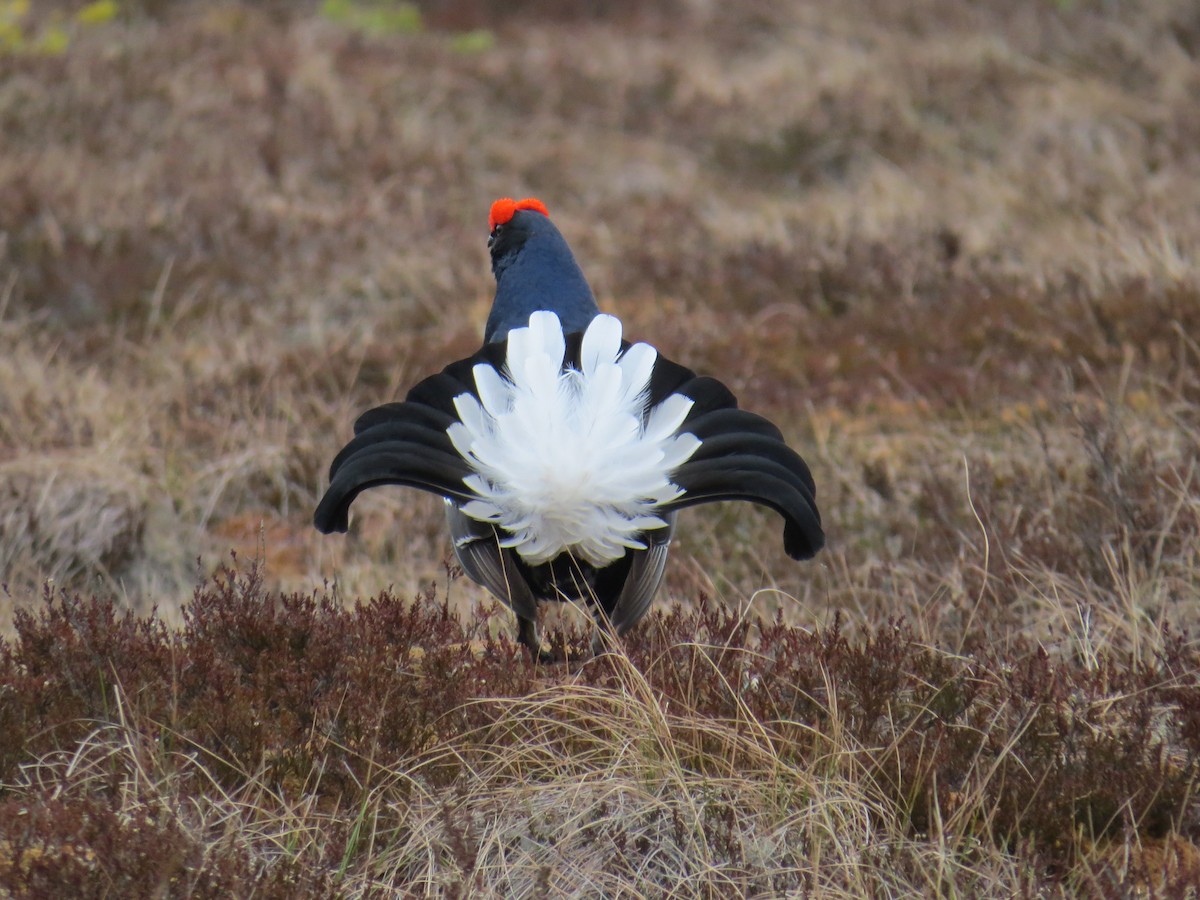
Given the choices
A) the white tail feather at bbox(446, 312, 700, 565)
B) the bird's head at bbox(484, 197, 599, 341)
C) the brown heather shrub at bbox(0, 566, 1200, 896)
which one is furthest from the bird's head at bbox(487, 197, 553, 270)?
the brown heather shrub at bbox(0, 566, 1200, 896)

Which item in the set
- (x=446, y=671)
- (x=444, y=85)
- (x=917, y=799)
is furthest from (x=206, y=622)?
(x=444, y=85)

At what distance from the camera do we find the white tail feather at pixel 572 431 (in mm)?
3146

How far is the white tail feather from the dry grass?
0.40m

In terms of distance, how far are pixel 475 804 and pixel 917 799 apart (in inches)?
36.2

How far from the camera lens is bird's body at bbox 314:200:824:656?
307 centimetres

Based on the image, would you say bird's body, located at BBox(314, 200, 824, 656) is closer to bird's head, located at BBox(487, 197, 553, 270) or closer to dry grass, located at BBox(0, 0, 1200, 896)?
dry grass, located at BBox(0, 0, 1200, 896)

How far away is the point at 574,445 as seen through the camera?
10.3ft

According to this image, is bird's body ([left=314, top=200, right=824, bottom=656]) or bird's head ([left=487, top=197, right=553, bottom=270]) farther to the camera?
bird's head ([left=487, top=197, right=553, bottom=270])

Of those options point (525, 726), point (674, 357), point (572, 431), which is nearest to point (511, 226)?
point (572, 431)

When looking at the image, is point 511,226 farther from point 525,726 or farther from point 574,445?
point 525,726

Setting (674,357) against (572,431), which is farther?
(674,357)

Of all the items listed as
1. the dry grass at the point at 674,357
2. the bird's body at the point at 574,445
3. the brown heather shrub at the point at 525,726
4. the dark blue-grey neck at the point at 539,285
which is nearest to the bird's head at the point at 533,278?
the dark blue-grey neck at the point at 539,285

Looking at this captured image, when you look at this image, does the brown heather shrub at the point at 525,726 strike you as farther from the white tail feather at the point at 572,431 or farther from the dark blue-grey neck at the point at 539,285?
the dark blue-grey neck at the point at 539,285

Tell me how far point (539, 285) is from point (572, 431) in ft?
3.50
